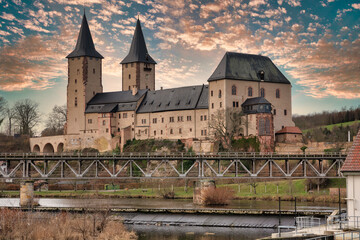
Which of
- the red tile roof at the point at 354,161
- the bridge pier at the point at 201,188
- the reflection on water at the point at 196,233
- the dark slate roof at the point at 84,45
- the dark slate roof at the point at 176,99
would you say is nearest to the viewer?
the red tile roof at the point at 354,161

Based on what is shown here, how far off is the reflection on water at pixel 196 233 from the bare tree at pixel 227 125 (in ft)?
149

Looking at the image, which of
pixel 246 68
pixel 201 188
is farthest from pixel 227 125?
pixel 201 188

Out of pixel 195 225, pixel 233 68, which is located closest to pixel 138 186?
pixel 233 68

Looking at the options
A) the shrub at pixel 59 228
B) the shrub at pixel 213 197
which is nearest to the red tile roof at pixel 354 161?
the shrub at pixel 59 228

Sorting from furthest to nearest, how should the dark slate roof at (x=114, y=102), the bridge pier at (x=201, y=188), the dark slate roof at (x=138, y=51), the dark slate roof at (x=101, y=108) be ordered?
the dark slate roof at (x=138, y=51)
the dark slate roof at (x=101, y=108)
the dark slate roof at (x=114, y=102)
the bridge pier at (x=201, y=188)

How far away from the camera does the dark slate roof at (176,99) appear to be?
A: 344 ft

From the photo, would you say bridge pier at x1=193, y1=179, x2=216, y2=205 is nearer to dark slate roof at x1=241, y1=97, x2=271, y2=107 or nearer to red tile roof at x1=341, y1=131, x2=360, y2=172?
dark slate roof at x1=241, y1=97, x2=271, y2=107

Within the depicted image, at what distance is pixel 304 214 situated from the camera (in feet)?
173

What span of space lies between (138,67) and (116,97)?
9.28 m

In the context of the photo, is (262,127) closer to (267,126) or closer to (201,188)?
(267,126)

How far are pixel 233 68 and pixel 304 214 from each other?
165 ft

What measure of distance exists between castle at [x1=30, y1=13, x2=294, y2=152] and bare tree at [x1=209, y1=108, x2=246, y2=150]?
696 millimetres

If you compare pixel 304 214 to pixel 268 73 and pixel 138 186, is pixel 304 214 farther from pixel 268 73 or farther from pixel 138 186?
pixel 268 73

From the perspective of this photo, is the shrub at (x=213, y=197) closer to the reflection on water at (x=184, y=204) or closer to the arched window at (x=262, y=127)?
the reflection on water at (x=184, y=204)
